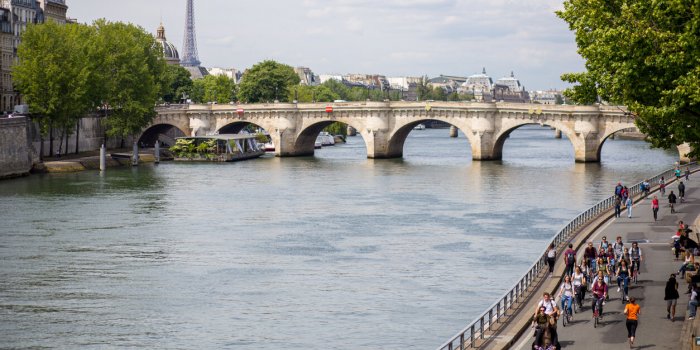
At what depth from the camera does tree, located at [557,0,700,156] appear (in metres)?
35.2

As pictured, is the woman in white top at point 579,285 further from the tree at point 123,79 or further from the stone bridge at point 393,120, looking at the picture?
the tree at point 123,79

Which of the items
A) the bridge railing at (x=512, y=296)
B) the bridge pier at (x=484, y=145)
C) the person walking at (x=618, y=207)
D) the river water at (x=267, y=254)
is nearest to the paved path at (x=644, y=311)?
the bridge railing at (x=512, y=296)

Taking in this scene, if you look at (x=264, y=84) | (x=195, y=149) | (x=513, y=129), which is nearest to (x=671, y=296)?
(x=513, y=129)

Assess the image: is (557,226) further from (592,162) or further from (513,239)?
(592,162)

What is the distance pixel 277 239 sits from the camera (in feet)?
202

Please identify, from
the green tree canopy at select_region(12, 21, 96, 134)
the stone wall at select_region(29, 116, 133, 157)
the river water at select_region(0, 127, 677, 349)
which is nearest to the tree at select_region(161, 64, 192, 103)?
the stone wall at select_region(29, 116, 133, 157)

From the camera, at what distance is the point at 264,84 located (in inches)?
6831

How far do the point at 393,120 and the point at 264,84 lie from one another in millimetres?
46671

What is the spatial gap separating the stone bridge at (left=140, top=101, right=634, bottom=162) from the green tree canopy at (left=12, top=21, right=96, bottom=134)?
28367 mm

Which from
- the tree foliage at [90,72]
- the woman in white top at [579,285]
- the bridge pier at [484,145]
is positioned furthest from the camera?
the bridge pier at [484,145]

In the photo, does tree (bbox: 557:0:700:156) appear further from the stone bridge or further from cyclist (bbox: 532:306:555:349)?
the stone bridge

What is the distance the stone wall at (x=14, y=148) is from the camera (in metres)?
95.2

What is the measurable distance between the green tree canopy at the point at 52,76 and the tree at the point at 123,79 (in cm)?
609

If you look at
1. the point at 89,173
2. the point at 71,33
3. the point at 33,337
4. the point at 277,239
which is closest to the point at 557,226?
the point at 277,239
